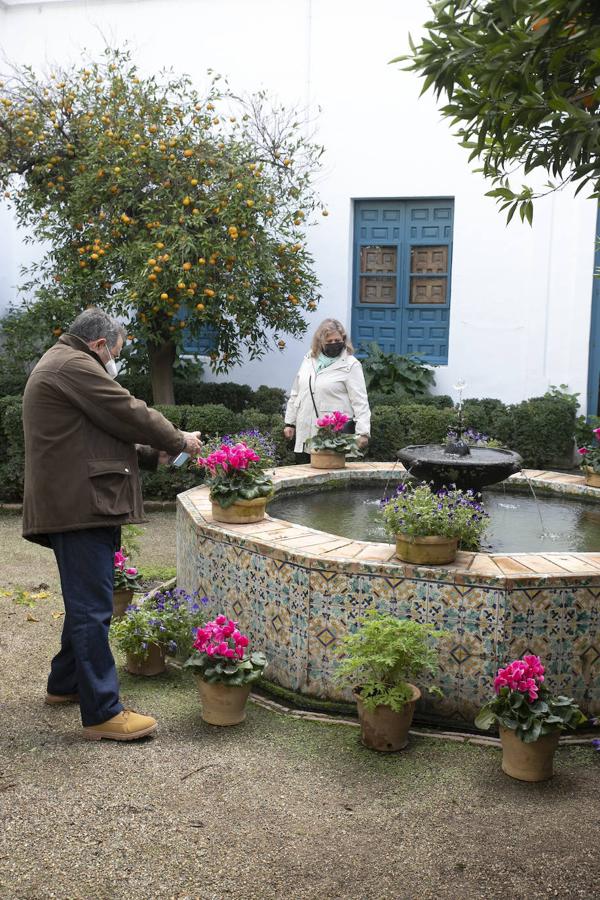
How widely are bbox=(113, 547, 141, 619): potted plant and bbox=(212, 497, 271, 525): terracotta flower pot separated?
90 cm

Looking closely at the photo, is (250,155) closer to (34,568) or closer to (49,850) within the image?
(34,568)

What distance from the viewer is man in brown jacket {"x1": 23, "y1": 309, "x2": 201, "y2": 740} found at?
3758 millimetres

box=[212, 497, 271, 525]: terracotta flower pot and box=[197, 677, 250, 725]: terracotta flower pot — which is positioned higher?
box=[212, 497, 271, 525]: terracotta flower pot

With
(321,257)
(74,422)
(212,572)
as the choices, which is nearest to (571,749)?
(212,572)

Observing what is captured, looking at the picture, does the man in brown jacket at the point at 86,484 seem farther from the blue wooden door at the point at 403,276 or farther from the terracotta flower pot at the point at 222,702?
the blue wooden door at the point at 403,276

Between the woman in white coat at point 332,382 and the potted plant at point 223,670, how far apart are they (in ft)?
10.2

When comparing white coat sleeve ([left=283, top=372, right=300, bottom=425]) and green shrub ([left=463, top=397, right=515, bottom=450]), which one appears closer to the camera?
white coat sleeve ([left=283, top=372, right=300, bottom=425])

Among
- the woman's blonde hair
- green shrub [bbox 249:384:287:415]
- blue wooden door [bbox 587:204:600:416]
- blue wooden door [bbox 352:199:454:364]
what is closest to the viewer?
the woman's blonde hair

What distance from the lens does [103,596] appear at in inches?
151

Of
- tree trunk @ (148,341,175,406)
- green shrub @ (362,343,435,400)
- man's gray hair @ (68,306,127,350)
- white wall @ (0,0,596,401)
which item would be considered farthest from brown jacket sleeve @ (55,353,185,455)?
white wall @ (0,0,596,401)

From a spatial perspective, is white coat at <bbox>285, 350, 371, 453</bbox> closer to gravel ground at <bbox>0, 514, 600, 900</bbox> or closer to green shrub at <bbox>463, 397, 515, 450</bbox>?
green shrub at <bbox>463, 397, 515, 450</bbox>

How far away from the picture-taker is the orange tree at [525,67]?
2.19 m

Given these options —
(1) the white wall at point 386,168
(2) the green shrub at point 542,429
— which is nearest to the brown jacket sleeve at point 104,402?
(2) the green shrub at point 542,429

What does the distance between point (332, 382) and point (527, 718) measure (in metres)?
3.92
